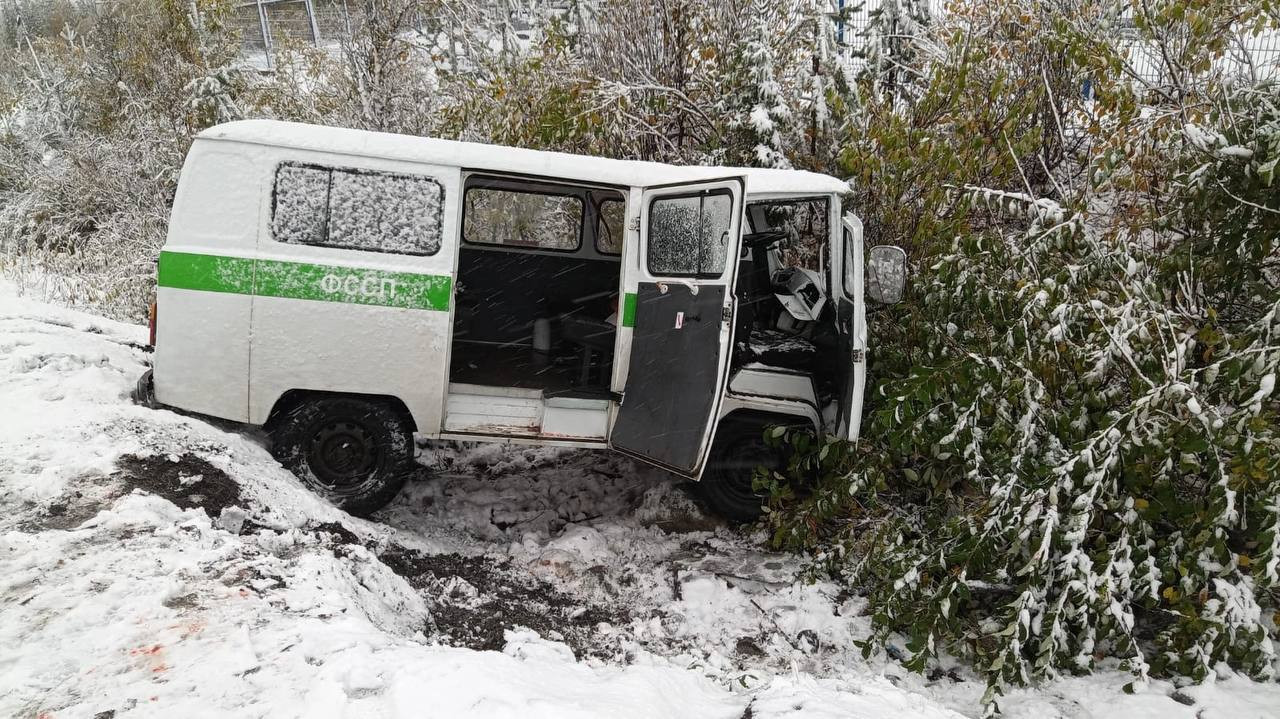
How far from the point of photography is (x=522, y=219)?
20.4 feet

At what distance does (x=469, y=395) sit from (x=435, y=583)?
1.32m

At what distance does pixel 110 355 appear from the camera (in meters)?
5.53

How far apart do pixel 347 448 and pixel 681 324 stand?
7.56 feet

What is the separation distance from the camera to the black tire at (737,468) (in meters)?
5.25

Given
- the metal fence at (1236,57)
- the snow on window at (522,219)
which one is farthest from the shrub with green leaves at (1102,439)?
the snow on window at (522,219)

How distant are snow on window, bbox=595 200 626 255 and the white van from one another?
3.16 feet

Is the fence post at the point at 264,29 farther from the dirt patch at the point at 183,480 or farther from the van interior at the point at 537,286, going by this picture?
the dirt patch at the point at 183,480

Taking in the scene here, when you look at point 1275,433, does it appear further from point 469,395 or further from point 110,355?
point 110,355

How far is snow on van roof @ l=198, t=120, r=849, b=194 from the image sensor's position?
4.55 meters

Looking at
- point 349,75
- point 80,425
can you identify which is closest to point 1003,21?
point 80,425

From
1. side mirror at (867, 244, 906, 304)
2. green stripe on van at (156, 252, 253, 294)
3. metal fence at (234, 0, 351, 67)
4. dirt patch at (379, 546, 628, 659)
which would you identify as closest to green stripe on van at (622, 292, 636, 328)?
side mirror at (867, 244, 906, 304)

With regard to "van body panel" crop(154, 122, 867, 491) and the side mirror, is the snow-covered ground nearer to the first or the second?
"van body panel" crop(154, 122, 867, 491)

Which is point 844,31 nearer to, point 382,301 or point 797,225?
point 797,225

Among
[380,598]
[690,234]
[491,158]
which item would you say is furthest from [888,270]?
[380,598]
